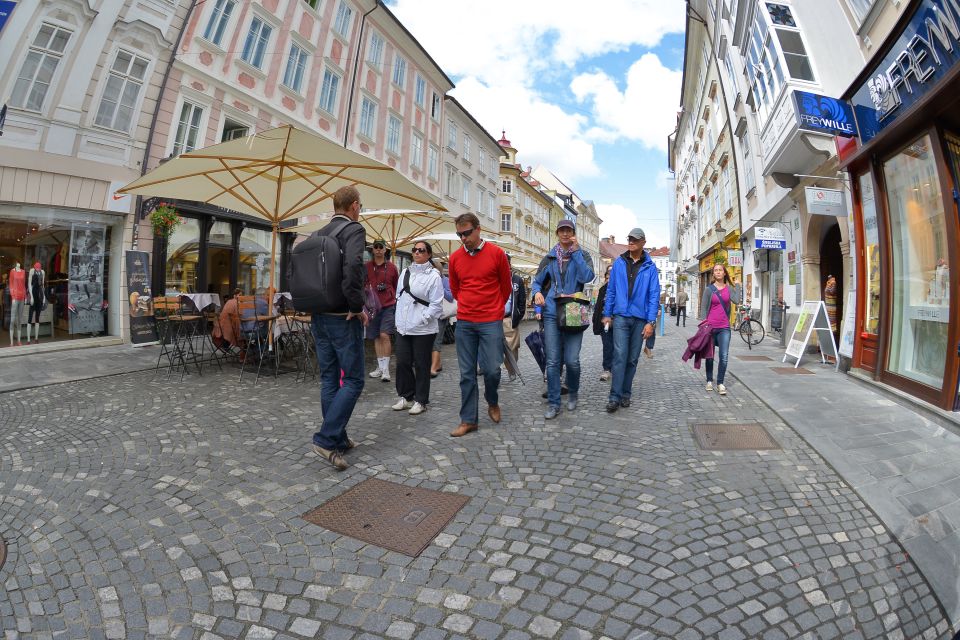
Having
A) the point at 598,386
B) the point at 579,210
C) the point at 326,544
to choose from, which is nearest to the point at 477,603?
the point at 326,544

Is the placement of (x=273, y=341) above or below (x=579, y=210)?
below

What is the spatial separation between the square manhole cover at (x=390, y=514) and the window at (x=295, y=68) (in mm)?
Result: 15483

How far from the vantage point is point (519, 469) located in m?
3.58

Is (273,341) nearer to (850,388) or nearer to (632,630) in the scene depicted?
(632,630)

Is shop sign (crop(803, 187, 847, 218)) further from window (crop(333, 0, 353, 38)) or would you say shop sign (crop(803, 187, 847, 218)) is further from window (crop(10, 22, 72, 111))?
window (crop(333, 0, 353, 38))

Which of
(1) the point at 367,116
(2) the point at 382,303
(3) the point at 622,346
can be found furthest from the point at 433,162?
(3) the point at 622,346

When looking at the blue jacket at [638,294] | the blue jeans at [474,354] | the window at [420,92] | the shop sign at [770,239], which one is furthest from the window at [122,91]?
the shop sign at [770,239]

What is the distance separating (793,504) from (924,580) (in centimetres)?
77

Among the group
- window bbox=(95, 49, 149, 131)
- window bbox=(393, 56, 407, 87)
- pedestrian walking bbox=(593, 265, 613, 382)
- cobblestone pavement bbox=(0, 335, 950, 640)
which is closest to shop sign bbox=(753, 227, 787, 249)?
pedestrian walking bbox=(593, 265, 613, 382)

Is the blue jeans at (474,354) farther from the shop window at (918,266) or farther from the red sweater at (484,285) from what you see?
the shop window at (918,266)

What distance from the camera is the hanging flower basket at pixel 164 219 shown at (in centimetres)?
1064

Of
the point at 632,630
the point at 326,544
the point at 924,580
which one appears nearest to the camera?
the point at 632,630

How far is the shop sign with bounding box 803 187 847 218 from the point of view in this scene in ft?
28.1

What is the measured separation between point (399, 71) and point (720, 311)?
20385mm
